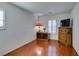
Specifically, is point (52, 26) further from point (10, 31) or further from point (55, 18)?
point (10, 31)

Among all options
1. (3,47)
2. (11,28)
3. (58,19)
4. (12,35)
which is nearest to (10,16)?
(11,28)

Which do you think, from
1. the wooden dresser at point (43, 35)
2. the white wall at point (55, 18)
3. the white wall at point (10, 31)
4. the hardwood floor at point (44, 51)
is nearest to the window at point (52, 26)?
the white wall at point (55, 18)

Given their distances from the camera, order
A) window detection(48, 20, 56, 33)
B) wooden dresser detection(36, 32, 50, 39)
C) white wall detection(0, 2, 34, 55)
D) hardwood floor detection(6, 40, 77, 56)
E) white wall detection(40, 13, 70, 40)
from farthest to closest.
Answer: wooden dresser detection(36, 32, 50, 39) → window detection(48, 20, 56, 33) → white wall detection(40, 13, 70, 40) → hardwood floor detection(6, 40, 77, 56) → white wall detection(0, 2, 34, 55)

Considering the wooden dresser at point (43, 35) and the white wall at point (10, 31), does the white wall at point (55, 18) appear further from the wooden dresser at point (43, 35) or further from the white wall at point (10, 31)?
the white wall at point (10, 31)

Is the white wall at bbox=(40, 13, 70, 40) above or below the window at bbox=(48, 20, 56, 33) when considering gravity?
above

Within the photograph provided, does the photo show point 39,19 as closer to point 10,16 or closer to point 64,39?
point 64,39

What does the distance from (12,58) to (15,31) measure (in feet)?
12.4

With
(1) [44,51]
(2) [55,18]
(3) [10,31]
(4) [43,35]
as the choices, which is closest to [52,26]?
(2) [55,18]

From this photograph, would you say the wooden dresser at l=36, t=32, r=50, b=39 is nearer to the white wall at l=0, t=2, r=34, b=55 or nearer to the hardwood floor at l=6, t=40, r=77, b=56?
the hardwood floor at l=6, t=40, r=77, b=56

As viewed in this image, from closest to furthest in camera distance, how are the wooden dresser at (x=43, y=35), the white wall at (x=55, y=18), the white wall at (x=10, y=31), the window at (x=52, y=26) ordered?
1. the white wall at (x=10, y=31)
2. the white wall at (x=55, y=18)
3. the window at (x=52, y=26)
4. the wooden dresser at (x=43, y=35)

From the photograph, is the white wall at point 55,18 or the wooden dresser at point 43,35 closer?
the white wall at point 55,18

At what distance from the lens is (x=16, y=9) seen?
15.3 feet

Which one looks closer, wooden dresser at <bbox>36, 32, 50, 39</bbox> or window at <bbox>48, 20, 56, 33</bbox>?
window at <bbox>48, 20, 56, 33</bbox>

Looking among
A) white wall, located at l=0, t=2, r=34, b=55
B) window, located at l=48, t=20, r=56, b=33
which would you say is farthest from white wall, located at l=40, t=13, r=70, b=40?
white wall, located at l=0, t=2, r=34, b=55
